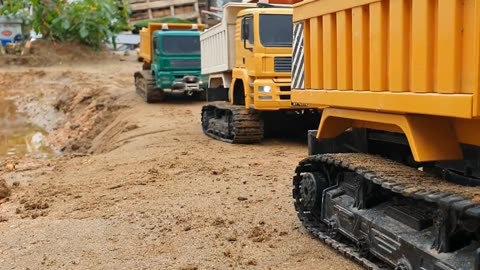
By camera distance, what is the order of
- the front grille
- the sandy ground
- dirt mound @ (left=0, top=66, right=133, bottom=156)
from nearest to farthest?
the sandy ground
the front grille
dirt mound @ (left=0, top=66, right=133, bottom=156)

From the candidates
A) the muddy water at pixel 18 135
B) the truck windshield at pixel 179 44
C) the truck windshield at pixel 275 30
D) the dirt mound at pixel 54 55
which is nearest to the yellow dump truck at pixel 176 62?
the truck windshield at pixel 179 44

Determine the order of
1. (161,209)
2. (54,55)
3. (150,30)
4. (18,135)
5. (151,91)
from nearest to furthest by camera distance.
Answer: (161,209)
(18,135)
(151,91)
(150,30)
(54,55)

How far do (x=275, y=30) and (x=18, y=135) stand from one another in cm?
1102

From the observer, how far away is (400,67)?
3.95 metres

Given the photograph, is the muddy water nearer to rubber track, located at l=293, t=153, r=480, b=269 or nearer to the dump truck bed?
the dump truck bed

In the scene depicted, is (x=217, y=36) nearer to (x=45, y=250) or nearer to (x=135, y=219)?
(x=135, y=219)

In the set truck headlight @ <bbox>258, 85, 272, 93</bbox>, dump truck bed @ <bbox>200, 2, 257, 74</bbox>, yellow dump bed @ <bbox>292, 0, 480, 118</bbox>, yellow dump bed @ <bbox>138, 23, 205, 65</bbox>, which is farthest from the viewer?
yellow dump bed @ <bbox>138, 23, 205, 65</bbox>

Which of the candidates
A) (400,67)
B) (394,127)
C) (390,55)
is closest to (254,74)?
(394,127)

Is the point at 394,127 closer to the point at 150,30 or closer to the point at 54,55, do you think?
the point at 150,30

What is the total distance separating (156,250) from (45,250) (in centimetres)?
103

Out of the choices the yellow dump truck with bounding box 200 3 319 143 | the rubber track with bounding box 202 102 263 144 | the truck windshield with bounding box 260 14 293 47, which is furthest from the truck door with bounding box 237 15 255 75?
the rubber track with bounding box 202 102 263 144

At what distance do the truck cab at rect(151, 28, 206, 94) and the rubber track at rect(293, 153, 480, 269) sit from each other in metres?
13.4

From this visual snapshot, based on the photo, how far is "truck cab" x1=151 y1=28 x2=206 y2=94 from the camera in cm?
1884

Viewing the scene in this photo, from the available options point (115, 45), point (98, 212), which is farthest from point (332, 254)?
point (115, 45)
